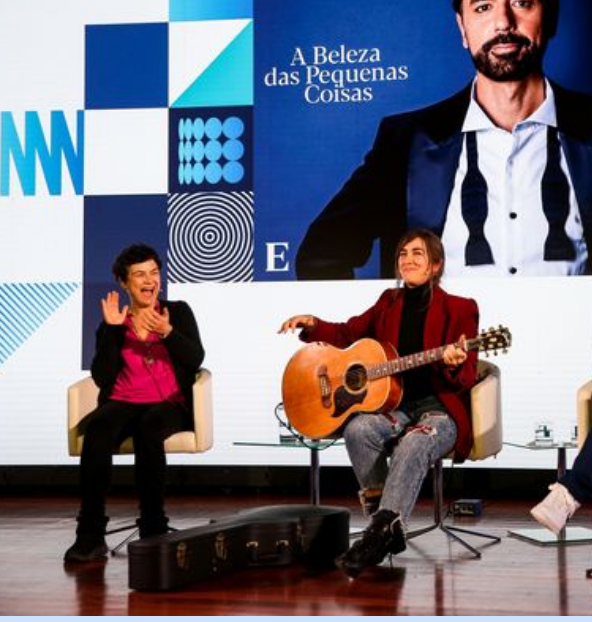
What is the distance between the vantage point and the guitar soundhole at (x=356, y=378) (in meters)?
3.81

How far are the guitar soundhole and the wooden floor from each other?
619 mm

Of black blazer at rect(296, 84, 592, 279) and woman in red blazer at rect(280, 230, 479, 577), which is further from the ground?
black blazer at rect(296, 84, 592, 279)

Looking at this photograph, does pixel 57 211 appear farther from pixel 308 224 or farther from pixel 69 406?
pixel 69 406

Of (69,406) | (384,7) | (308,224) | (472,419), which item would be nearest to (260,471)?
(308,224)

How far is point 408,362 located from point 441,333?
0.21 metres

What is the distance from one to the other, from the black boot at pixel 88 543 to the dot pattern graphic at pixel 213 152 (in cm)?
242

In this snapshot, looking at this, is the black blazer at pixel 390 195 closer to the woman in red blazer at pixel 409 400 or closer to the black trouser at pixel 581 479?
the woman in red blazer at pixel 409 400

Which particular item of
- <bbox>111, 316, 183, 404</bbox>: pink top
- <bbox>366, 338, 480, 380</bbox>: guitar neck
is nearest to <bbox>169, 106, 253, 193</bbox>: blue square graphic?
<bbox>111, 316, 183, 404</bbox>: pink top

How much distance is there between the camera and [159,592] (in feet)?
10.2

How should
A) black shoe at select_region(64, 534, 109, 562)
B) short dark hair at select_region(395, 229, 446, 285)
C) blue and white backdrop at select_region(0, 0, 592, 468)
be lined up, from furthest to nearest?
blue and white backdrop at select_region(0, 0, 592, 468)
short dark hair at select_region(395, 229, 446, 285)
black shoe at select_region(64, 534, 109, 562)

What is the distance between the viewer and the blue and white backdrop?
5660mm

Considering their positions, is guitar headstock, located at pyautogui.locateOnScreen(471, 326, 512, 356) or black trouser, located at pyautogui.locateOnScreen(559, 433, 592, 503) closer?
black trouser, located at pyautogui.locateOnScreen(559, 433, 592, 503)

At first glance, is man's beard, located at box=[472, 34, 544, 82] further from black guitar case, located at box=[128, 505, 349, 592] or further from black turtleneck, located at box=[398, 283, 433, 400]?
black guitar case, located at box=[128, 505, 349, 592]

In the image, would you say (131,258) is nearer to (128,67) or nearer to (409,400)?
(409,400)
